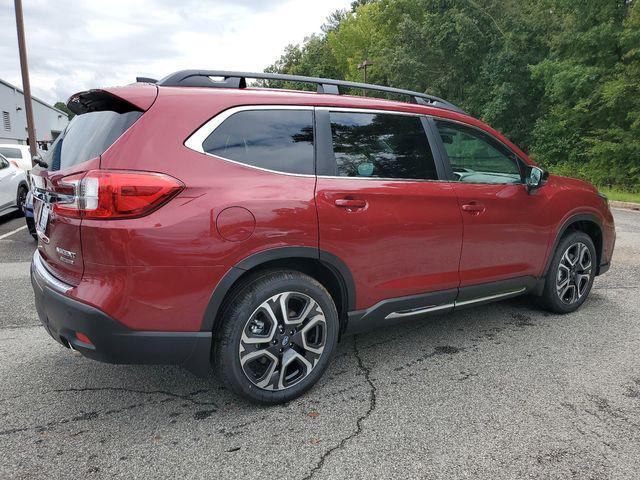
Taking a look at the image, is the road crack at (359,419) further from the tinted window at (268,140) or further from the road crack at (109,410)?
the tinted window at (268,140)

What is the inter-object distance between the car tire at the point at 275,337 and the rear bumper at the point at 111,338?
0.14 m

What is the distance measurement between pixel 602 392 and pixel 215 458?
231 cm

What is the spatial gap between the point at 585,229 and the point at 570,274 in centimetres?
52

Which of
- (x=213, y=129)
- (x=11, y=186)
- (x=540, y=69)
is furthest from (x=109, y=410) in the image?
(x=540, y=69)

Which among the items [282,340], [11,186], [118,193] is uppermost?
[118,193]

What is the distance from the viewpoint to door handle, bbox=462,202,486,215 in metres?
3.48

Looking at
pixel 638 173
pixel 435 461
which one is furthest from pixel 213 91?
pixel 638 173

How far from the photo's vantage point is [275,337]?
108 inches

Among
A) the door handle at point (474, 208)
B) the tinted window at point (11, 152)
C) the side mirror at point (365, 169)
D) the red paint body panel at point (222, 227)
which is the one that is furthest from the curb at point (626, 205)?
the tinted window at point (11, 152)

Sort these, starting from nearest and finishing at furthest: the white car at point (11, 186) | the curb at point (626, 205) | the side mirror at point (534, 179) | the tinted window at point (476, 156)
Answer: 1. the tinted window at point (476, 156)
2. the side mirror at point (534, 179)
3. the white car at point (11, 186)
4. the curb at point (626, 205)

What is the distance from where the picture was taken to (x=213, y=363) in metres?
2.69

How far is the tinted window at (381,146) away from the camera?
3016 mm

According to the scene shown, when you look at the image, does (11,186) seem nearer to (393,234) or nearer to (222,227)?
(222,227)

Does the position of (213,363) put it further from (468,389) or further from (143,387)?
(468,389)
